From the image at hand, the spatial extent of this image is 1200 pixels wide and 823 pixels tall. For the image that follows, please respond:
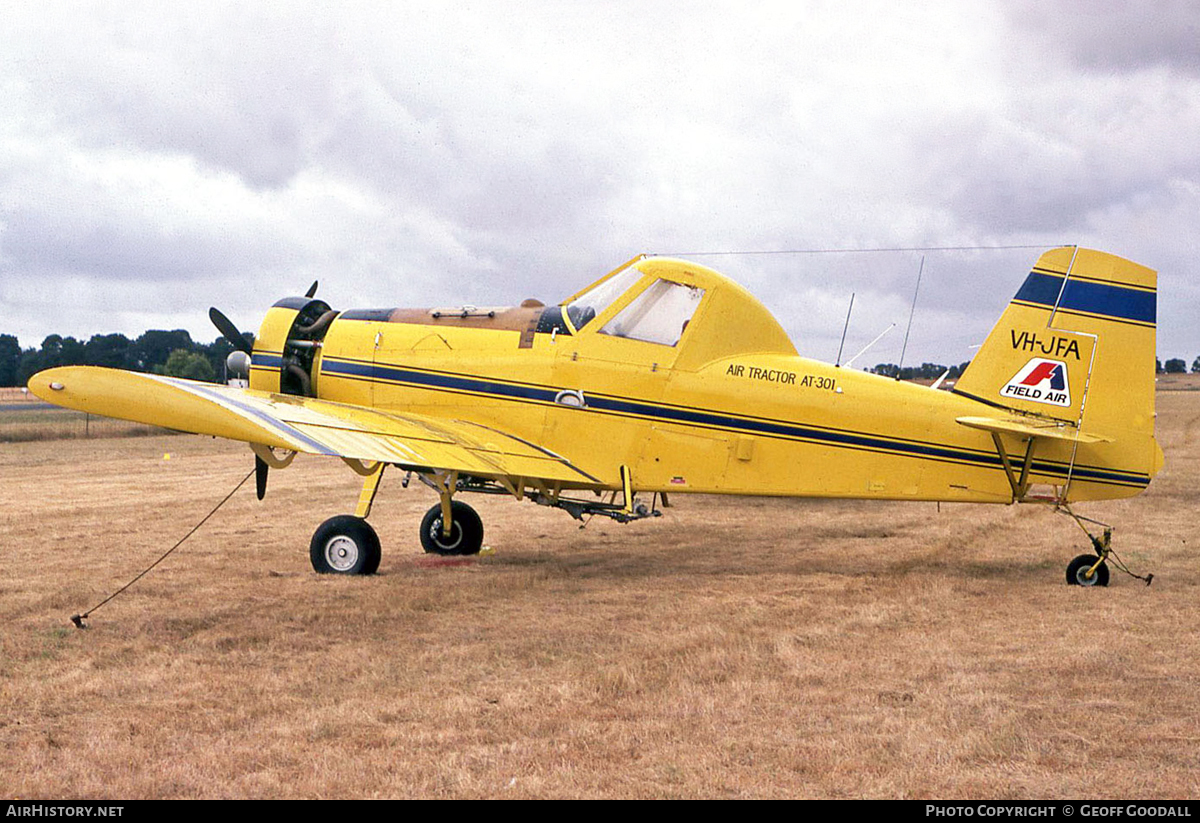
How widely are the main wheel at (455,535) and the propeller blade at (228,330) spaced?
2.52 metres

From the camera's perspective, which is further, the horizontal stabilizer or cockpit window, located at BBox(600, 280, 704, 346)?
cockpit window, located at BBox(600, 280, 704, 346)

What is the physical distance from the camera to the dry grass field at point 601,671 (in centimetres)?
433

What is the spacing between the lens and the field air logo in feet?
30.8

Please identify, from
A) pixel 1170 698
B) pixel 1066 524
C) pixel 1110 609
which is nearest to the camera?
pixel 1170 698

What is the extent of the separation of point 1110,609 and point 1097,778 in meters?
4.04

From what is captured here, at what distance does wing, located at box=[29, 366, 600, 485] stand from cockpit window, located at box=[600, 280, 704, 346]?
1.34 meters

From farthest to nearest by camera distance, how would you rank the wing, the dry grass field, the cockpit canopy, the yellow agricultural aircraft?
the cockpit canopy, the yellow agricultural aircraft, the wing, the dry grass field

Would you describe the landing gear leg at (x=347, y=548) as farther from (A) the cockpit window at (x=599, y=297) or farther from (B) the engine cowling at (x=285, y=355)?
(A) the cockpit window at (x=599, y=297)

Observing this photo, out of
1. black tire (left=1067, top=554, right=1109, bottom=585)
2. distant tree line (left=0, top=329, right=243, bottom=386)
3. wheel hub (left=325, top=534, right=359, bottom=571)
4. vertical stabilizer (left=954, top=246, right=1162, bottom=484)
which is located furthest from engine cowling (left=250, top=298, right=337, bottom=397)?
distant tree line (left=0, top=329, right=243, bottom=386)

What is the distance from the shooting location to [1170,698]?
539 cm

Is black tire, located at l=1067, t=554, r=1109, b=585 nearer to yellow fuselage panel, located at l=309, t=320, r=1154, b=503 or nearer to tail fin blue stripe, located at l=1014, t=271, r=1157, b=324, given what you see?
yellow fuselage panel, located at l=309, t=320, r=1154, b=503

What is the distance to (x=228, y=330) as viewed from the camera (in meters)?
10.3

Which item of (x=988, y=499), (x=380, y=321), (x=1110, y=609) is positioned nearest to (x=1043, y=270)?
(x=988, y=499)
